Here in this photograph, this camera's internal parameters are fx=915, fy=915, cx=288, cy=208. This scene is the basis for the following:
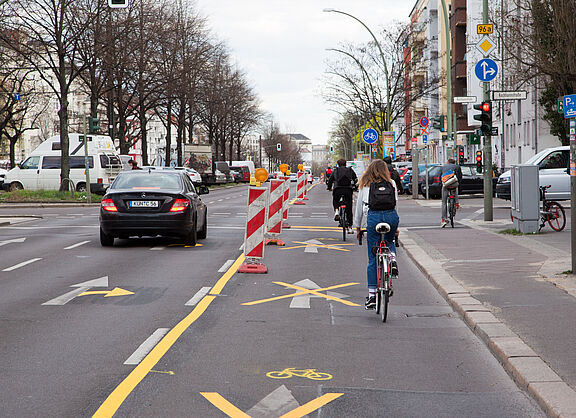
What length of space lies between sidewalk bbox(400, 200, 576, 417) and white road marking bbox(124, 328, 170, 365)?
9.21 ft

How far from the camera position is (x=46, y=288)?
1156cm

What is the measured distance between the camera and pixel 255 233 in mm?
13344

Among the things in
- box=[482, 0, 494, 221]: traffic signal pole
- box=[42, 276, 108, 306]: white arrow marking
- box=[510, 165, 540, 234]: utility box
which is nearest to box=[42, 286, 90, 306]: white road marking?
box=[42, 276, 108, 306]: white arrow marking

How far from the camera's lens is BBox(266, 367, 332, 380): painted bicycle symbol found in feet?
21.5

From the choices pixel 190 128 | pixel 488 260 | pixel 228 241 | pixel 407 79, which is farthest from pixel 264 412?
pixel 190 128

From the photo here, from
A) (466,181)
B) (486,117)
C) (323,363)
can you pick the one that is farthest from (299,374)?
A: (466,181)

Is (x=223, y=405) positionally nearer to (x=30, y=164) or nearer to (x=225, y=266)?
(x=225, y=266)

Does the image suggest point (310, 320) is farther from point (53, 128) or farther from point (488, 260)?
point (53, 128)

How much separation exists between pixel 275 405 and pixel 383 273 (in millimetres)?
3622

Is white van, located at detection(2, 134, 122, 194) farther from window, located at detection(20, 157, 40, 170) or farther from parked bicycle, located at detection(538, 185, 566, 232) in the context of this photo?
parked bicycle, located at detection(538, 185, 566, 232)

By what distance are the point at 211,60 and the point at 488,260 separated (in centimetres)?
5151

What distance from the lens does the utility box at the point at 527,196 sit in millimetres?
18422

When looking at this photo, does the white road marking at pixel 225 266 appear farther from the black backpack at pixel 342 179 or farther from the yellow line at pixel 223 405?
the yellow line at pixel 223 405

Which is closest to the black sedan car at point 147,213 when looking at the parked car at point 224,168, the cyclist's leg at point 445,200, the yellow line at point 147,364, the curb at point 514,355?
the yellow line at point 147,364
